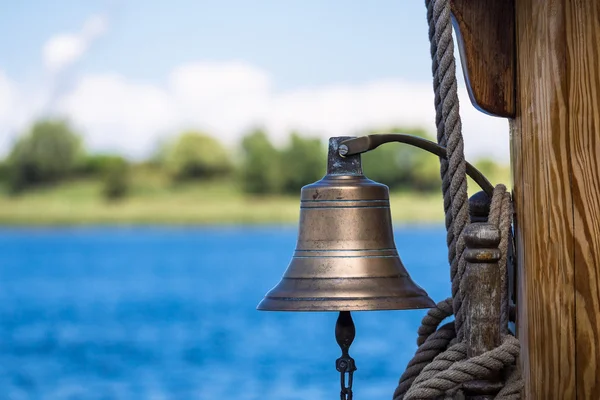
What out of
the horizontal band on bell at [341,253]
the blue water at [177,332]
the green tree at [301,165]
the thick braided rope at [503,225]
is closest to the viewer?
the thick braided rope at [503,225]

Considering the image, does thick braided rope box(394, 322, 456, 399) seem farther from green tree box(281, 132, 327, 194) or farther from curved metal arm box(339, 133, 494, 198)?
green tree box(281, 132, 327, 194)

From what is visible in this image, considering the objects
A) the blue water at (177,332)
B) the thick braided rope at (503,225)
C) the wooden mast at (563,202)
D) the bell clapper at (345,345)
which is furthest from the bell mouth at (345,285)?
the blue water at (177,332)

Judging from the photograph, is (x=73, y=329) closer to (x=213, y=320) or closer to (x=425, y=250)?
(x=213, y=320)

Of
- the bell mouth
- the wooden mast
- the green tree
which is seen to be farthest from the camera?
the green tree

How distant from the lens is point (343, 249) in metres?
2.88

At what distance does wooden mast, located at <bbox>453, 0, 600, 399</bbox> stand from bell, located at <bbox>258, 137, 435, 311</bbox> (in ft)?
1.35

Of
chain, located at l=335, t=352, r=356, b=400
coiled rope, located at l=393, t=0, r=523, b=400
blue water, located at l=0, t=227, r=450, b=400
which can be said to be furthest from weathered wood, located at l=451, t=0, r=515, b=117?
blue water, located at l=0, t=227, r=450, b=400

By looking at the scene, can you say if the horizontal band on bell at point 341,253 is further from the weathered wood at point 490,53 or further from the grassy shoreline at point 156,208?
the grassy shoreline at point 156,208

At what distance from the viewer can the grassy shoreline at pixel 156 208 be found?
86.4m

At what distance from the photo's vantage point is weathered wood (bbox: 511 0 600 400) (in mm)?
2445

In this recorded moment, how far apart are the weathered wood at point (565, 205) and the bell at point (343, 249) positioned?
1.37 ft

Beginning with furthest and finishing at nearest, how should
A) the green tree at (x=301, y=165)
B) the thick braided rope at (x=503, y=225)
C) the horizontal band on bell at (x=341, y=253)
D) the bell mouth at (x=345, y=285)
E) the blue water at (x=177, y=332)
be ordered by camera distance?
the green tree at (x=301, y=165) → the blue water at (x=177, y=332) → the horizontal band on bell at (x=341, y=253) → the bell mouth at (x=345, y=285) → the thick braided rope at (x=503, y=225)

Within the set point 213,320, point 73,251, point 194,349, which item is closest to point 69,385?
point 194,349

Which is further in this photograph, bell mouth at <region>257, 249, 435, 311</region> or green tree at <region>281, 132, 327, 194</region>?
green tree at <region>281, 132, 327, 194</region>
